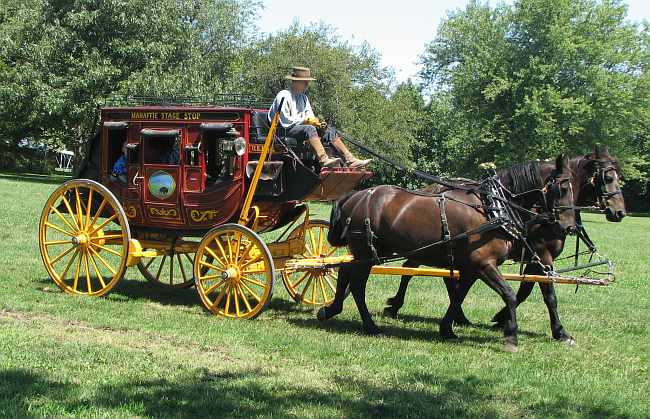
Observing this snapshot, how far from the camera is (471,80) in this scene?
46062 mm

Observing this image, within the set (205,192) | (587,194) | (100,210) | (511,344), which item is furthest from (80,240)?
(587,194)

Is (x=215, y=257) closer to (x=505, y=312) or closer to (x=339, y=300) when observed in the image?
Answer: (x=339, y=300)

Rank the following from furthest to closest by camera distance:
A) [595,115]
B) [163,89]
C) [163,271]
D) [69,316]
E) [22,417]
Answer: [595,115] < [163,89] < [163,271] < [69,316] < [22,417]

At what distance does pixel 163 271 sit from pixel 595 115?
34830 mm

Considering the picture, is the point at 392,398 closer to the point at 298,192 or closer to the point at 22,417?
the point at 22,417

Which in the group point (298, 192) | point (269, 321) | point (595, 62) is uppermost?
point (595, 62)

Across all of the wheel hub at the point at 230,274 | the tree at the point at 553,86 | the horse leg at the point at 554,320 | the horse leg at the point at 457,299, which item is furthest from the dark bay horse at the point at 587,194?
the tree at the point at 553,86

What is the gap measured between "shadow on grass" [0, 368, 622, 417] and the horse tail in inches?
115

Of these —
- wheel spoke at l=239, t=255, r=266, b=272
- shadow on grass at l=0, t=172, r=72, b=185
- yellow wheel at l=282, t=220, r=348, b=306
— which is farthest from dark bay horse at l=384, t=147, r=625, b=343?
shadow on grass at l=0, t=172, r=72, b=185

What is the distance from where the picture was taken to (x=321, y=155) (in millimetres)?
9281

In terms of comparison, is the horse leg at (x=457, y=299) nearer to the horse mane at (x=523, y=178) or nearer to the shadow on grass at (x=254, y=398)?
the horse mane at (x=523, y=178)

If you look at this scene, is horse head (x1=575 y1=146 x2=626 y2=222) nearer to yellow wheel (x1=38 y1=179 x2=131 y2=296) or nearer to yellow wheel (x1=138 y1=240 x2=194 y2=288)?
yellow wheel (x1=138 y1=240 x2=194 y2=288)

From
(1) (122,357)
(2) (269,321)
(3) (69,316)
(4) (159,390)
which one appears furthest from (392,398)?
(3) (69,316)

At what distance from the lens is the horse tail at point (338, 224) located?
9.67m
